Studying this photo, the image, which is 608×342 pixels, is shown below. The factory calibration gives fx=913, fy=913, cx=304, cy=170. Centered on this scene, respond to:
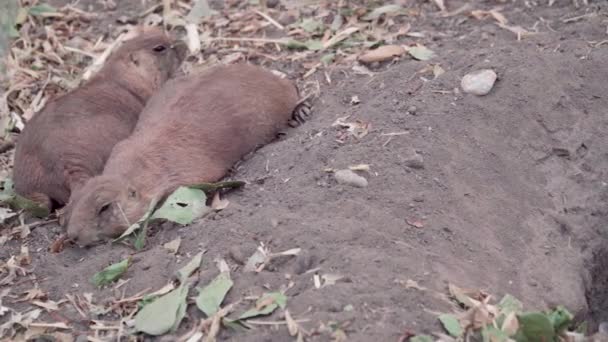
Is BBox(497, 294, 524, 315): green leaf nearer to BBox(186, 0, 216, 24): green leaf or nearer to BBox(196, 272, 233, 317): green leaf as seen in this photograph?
BBox(196, 272, 233, 317): green leaf

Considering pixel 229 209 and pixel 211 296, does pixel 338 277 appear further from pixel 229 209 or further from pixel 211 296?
pixel 229 209

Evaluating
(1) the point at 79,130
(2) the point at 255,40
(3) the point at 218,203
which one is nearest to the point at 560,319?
(3) the point at 218,203

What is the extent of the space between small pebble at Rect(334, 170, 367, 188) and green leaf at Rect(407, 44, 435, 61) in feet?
5.39

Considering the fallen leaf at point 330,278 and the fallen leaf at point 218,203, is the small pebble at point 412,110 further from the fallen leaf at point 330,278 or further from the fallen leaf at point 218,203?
the fallen leaf at point 330,278

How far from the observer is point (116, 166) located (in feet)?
17.3

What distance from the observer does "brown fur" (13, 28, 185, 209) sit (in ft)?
18.0

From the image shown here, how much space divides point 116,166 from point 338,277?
1811mm

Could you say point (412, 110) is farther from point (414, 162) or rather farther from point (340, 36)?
point (340, 36)

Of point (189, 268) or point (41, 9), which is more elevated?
point (41, 9)

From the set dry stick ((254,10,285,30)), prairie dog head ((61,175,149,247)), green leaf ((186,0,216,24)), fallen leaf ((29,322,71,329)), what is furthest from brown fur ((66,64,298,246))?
green leaf ((186,0,216,24))

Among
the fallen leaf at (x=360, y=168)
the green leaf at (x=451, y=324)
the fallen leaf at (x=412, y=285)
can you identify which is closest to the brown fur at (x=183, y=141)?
the fallen leaf at (x=360, y=168)

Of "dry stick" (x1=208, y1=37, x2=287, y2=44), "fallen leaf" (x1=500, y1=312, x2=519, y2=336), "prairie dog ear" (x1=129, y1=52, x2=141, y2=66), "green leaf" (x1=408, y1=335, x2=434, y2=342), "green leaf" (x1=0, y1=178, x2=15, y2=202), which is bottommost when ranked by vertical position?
"green leaf" (x1=0, y1=178, x2=15, y2=202)

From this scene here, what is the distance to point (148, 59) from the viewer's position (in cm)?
655

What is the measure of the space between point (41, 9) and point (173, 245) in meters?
3.85
